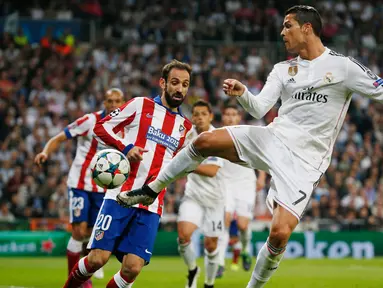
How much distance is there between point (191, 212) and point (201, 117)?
4.18 ft

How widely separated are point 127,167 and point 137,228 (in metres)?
0.59

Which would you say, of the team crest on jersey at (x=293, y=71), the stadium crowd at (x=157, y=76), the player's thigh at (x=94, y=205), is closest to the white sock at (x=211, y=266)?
the player's thigh at (x=94, y=205)

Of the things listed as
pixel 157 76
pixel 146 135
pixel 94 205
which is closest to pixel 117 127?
pixel 146 135

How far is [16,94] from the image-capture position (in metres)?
21.8

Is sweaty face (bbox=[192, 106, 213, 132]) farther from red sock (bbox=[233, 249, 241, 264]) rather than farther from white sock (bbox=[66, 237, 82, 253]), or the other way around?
red sock (bbox=[233, 249, 241, 264])

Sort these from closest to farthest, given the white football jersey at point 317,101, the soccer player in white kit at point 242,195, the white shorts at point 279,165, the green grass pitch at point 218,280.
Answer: the white shorts at point 279,165, the white football jersey at point 317,101, the green grass pitch at point 218,280, the soccer player in white kit at point 242,195

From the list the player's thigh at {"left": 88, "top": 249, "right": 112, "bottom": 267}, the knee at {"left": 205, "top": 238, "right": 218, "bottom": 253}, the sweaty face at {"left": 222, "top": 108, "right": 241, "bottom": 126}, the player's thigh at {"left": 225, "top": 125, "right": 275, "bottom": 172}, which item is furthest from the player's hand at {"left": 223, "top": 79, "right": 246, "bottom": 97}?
the sweaty face at {"left": 222, "top": 108, "right": 241, "bottom": 126}

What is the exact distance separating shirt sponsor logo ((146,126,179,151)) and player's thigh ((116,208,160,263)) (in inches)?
28.3

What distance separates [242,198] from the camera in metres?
14.5

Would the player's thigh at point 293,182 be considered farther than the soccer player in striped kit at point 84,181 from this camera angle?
No

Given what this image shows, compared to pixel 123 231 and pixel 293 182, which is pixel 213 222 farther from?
pixel 293 182

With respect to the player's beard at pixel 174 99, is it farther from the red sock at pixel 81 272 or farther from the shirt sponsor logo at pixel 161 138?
the red sock at pixel 81 272

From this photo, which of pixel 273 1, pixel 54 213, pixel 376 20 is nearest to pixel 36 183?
pixel 54 213

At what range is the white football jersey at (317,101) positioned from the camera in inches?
283
